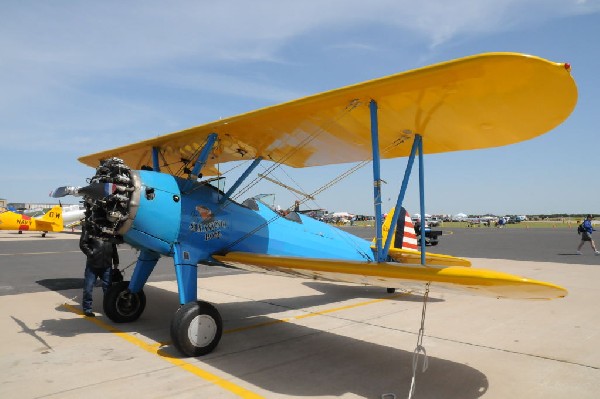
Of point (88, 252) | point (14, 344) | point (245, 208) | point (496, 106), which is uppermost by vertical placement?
point (496, 106)

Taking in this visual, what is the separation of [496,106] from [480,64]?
1047 mm

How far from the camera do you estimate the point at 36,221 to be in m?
28.2

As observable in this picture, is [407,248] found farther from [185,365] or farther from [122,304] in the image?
[185,365]

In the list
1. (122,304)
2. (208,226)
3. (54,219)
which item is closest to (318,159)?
(208,226)

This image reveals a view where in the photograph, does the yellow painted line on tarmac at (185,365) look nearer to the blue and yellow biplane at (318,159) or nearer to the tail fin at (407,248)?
the blue and yellow biplane at (318,159)

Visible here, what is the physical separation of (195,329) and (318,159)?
3.77 metres

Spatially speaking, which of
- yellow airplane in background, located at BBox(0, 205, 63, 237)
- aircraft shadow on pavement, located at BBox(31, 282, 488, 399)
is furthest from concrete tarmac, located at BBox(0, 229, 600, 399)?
yellow airplane in background, located at BBox(0, 205, 63, 237)

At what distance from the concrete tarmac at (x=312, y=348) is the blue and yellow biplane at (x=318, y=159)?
0.66 m

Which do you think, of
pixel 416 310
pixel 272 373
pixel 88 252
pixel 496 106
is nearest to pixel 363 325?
pixel 416 310

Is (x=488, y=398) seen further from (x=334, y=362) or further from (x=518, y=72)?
(x=518, y=72)

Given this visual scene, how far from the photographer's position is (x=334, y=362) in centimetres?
447

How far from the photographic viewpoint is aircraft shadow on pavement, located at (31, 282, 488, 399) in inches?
150

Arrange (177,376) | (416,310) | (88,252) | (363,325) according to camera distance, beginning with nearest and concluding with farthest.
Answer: (177,376) < (363,325) < (88,252) < (416,310)

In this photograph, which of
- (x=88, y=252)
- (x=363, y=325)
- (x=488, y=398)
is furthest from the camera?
(x=88, y=252)
